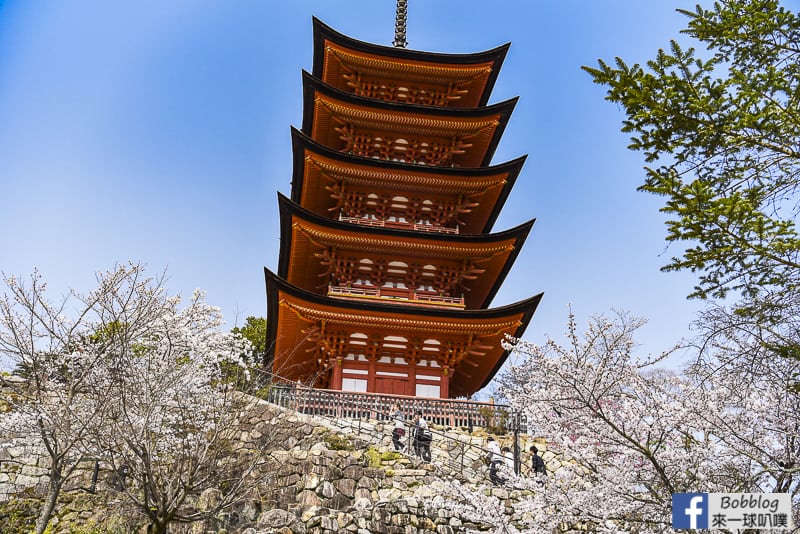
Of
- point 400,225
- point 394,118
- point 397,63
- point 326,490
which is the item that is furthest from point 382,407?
point 397,63

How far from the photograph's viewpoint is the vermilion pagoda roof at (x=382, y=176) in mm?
20047

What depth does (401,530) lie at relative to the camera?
1128cm

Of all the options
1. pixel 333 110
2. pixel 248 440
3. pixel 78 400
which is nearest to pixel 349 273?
pixel 333 110

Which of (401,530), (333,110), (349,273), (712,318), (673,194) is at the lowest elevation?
(401,530)

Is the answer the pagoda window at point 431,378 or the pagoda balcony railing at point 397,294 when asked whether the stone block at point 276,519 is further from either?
the pagoda balcony railing at point 397,294

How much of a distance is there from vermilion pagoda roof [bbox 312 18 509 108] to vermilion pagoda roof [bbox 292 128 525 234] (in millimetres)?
4627

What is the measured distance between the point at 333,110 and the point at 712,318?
16.1m

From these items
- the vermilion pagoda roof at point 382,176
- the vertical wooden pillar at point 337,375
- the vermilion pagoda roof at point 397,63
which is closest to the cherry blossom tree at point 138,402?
the vertical wooden pillar at point 337,375

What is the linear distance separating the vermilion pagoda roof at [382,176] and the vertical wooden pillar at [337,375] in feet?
18.6

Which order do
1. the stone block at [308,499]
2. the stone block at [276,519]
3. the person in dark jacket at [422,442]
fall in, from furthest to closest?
the person in dark jacket at [422,442] → the stone block at [308,499] → the stone block at [276,519]

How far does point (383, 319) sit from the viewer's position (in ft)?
56.8

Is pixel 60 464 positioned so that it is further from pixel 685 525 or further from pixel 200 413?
pixel 685 525

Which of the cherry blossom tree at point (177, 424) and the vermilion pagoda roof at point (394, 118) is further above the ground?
the vermilion pagoda roof at point (394, 118)

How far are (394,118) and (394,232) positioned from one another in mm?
4816
